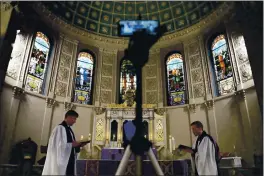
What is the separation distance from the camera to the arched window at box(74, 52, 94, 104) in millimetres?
12391

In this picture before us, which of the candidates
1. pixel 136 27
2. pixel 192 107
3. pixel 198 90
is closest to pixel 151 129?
pixel 192 107

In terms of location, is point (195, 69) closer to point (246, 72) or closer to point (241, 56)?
point (241, 56)

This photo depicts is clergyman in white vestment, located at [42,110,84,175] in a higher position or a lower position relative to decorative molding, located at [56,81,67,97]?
lower

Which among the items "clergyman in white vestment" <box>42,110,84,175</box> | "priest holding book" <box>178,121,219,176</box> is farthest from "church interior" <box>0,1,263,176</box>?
"clergyman in white vestment" <box>42,110,84,175</box>

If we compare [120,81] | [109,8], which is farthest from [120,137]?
[109,8]

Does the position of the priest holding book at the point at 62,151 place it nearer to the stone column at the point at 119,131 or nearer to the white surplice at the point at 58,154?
the white surplice at the point at 58,154

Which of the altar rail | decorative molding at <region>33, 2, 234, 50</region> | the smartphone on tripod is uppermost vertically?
decorative molding at <region>33, 2, 234, 50</region>

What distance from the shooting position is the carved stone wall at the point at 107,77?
12.6 meters

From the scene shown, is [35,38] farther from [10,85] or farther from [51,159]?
[51,159]

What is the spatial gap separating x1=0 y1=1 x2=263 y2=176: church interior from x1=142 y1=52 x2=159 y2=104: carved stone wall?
0.21 feet

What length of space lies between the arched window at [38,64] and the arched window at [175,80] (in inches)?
284

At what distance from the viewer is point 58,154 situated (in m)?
3.57

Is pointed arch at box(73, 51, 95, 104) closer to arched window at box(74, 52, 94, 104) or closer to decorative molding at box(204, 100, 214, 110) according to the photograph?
arched window at box(74, 52, 94, 104)

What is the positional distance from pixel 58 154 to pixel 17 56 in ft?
27.1
